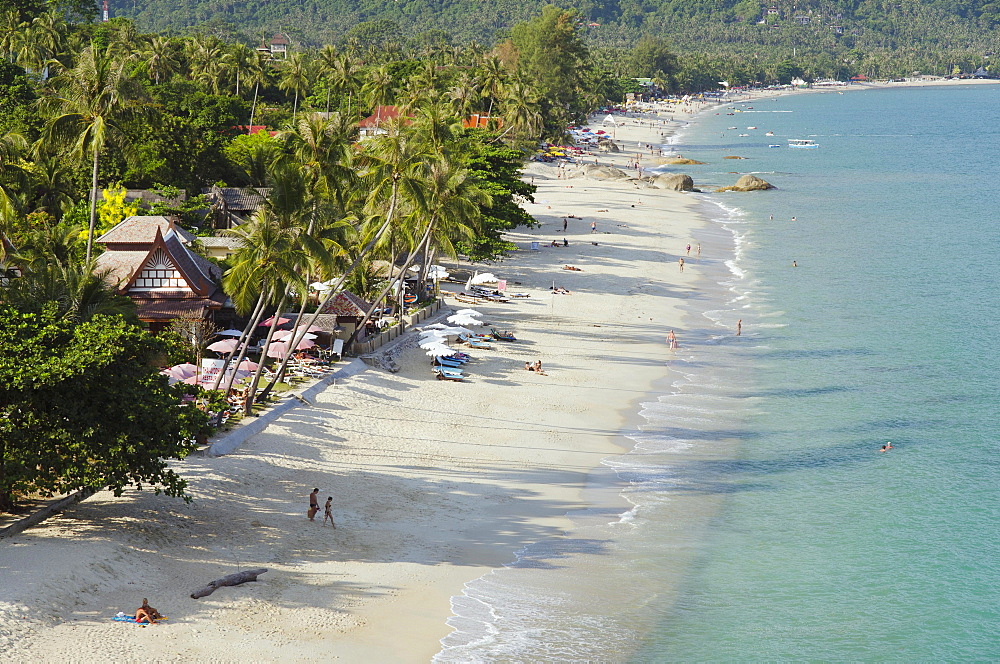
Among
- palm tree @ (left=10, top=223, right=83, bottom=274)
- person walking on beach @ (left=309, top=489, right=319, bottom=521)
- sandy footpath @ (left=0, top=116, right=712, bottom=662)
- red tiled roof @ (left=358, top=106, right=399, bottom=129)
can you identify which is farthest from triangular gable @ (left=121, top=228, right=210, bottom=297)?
red tiled roof @ (left=358, top=106, right=399, bottom=129)

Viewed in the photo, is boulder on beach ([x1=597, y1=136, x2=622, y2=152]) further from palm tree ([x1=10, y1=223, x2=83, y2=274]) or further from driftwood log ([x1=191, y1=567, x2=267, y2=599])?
driftwood log ([x1=191, y1=567, x2=267, y2=599])

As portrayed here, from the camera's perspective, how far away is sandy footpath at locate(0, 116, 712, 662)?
68.0 feet

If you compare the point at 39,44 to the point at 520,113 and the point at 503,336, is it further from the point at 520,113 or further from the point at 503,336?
the point at 503,336

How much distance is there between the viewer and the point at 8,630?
19141 millimetres

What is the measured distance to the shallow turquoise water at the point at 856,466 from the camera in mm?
24484

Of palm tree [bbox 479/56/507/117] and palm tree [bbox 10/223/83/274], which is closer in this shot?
palm tree [bbox 10/223/83/274]

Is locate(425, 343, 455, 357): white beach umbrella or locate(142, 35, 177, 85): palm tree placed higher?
locate(142, 35, 177, 85): palm tree

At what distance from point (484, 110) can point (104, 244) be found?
85.1 m

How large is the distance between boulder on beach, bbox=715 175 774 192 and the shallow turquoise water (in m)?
26.5

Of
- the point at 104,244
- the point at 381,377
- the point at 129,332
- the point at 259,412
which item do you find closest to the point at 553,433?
the point at 381,377

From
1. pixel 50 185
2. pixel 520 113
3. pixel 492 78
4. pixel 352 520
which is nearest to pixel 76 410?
pixel 352 520

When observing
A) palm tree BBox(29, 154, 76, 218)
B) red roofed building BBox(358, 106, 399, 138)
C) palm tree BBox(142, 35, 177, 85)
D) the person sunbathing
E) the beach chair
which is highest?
palm tree BBox(142, 35, 177, 85)

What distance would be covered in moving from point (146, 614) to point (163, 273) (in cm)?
2266

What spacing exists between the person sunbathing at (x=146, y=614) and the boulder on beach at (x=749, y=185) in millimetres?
94015
